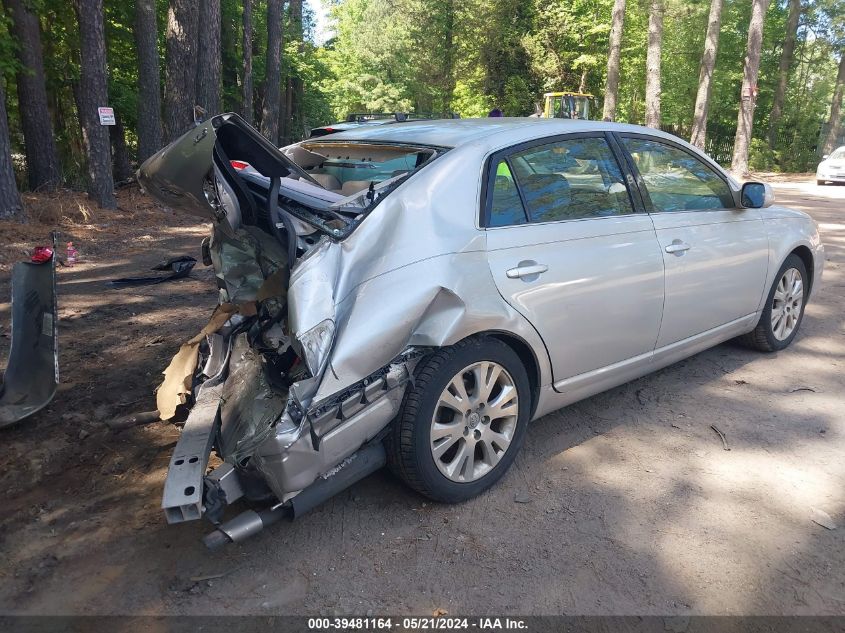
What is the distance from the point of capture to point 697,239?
419 centimetres

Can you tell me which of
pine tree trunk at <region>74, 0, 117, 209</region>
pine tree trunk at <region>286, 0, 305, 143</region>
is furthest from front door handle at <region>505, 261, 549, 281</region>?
pine tree trunk at <region>286, 0, 305, 143</region>

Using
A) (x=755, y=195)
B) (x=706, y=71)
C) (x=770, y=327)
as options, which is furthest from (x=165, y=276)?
(x=706, y=71)

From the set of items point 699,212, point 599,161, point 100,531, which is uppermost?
point 599,161

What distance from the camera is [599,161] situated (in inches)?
153

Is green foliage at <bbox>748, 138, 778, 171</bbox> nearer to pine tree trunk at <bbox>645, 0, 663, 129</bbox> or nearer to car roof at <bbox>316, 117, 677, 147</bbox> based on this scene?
pine tree trunk at <bbox>645, 0, 663, 129</bbox>

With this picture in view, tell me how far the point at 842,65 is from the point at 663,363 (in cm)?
3450

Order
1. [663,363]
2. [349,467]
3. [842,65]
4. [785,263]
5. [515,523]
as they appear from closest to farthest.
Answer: [349,467]
[515,523]
[663,363]
[785,263]
[842,65]

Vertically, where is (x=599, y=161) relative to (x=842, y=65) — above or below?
below

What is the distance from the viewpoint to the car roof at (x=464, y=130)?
354 cm

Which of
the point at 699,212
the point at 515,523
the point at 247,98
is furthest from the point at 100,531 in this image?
the point at 247,98

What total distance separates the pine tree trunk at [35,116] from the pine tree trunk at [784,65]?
31.5 metres

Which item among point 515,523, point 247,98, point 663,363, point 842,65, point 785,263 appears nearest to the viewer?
point 515,523

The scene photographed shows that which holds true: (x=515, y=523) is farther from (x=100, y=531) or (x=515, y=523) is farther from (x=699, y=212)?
(x=699, y=212)

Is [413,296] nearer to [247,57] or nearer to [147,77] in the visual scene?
[147,77]
